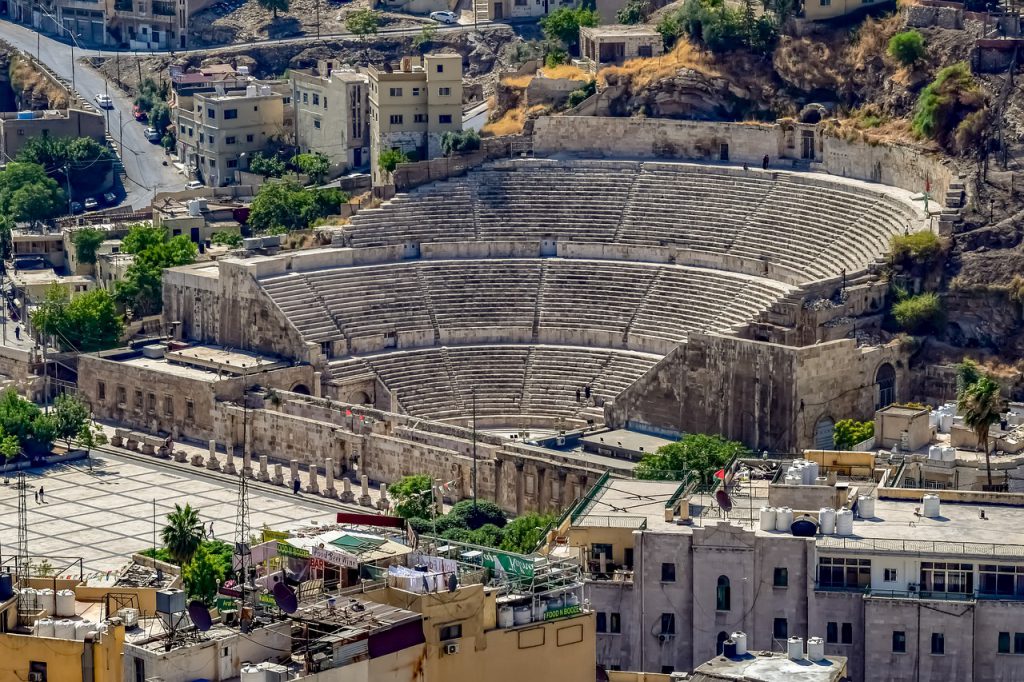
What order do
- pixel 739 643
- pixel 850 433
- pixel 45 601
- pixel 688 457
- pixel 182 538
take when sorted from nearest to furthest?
pixel 45 601 < pixel 739 643 < pixel 182 538 < pixel 688 457 < pixel 850 433

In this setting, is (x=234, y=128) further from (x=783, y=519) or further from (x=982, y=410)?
(x=783, y=519)

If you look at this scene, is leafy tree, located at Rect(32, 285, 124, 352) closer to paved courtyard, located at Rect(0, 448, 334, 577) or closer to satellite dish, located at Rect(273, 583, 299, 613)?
paved courtyard, located at Rect(0, 448, 334, 577)

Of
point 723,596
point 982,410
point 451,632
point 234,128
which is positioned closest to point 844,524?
point 723,596

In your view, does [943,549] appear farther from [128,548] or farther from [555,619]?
[128,548]

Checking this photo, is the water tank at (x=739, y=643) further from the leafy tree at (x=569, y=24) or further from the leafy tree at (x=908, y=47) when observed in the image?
the leafy tree at (x=569, y=24)

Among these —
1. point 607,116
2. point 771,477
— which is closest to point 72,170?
point 607,116

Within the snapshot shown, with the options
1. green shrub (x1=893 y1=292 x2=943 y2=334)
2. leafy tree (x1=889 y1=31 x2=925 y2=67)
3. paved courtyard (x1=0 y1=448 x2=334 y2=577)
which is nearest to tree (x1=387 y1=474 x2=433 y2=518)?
paved courtyard (x1=0 y1=448 x2=334 y2=577)

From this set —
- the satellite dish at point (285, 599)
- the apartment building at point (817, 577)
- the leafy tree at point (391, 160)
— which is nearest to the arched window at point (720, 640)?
the apartment building at point (817, 577)
